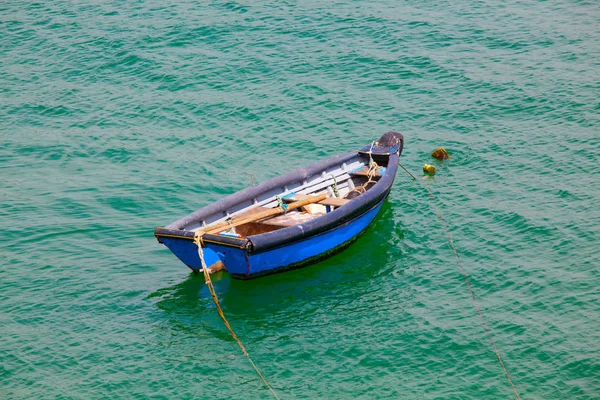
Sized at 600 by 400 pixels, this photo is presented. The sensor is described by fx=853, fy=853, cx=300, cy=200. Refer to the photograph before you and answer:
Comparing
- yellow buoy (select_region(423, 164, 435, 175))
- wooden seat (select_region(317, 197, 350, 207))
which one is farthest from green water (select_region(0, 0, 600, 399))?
wooden seat (select_region(317, 197, 350, 207))

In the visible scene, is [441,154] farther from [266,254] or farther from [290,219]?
[266,254]

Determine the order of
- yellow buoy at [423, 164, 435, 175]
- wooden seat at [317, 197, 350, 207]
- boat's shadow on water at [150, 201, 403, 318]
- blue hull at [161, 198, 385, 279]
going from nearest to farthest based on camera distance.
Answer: blue hull at [161, 198, 385, 279]
boat's shadow on water at [150, 201, 403, 318]
wooden seat at [317, 197, 350, 207]
yellow buoy at [423, 164, 435, 175]

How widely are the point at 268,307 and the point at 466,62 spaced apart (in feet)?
47.6

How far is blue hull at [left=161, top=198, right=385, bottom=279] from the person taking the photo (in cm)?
1580

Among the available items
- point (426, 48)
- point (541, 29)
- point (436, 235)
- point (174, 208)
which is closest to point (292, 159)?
point (174, 208)

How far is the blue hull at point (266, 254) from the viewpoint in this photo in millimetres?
15797

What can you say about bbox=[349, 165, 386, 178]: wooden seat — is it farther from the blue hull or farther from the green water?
the blue hull

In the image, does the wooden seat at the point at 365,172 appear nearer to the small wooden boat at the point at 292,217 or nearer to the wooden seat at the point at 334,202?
the small wooden boat at the point at 292,217

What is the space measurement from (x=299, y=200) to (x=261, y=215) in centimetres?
120

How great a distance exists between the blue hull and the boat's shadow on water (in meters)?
0.26

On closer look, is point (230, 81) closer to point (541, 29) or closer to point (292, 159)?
point (292, 159)

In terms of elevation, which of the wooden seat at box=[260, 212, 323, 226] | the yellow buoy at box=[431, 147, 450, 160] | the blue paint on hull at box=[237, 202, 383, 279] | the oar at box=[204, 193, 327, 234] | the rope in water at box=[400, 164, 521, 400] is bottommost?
the rope in water at box=[400, 164, 521, 400]

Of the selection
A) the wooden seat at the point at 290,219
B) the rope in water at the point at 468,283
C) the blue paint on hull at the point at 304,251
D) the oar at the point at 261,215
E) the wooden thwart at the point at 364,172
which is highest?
the oar at the point at 261,215

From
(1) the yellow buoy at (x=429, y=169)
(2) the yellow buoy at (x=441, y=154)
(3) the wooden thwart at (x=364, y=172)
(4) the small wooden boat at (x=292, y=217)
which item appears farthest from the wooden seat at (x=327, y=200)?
(2) the yellow buoy at (x=441, y=154)
